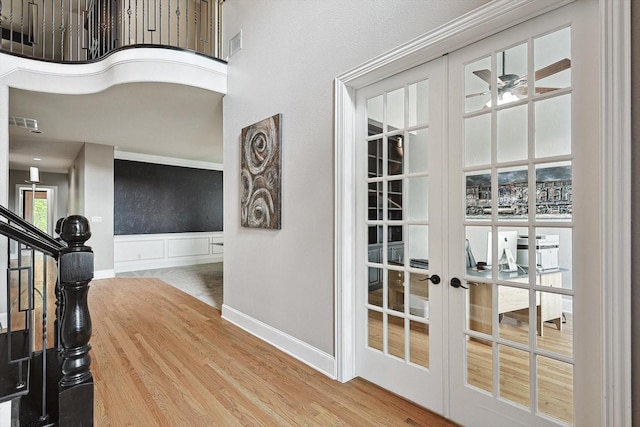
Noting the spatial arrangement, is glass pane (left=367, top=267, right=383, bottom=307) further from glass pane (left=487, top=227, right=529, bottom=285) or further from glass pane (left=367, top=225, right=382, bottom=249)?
glass pane (left=487, top=227, right=529, bottom=285)

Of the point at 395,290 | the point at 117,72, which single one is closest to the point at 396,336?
the point at 395,290

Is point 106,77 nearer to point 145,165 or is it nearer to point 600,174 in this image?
point 145,165

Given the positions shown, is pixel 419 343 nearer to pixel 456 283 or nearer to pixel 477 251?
pixel 456 283

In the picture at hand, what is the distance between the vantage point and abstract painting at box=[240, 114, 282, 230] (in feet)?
9.71

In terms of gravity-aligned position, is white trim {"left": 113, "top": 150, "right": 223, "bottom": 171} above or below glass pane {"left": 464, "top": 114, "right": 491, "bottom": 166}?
above

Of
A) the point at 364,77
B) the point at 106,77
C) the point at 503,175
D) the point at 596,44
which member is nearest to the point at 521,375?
the point at 503,175

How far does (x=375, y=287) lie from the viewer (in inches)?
91.0

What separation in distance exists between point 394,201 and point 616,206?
1.15 meters

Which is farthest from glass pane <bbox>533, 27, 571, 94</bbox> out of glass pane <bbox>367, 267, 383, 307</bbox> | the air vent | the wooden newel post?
the air vent

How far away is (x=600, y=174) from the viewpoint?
4.25 feet

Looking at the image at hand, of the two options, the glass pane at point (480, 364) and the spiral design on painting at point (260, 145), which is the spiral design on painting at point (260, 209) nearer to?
the spiral design on painting at point (260, 145)

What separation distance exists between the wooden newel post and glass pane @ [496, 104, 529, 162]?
2.11 meters

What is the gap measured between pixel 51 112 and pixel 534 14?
5656 mm

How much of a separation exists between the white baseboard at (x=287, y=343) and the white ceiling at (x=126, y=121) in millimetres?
2687
